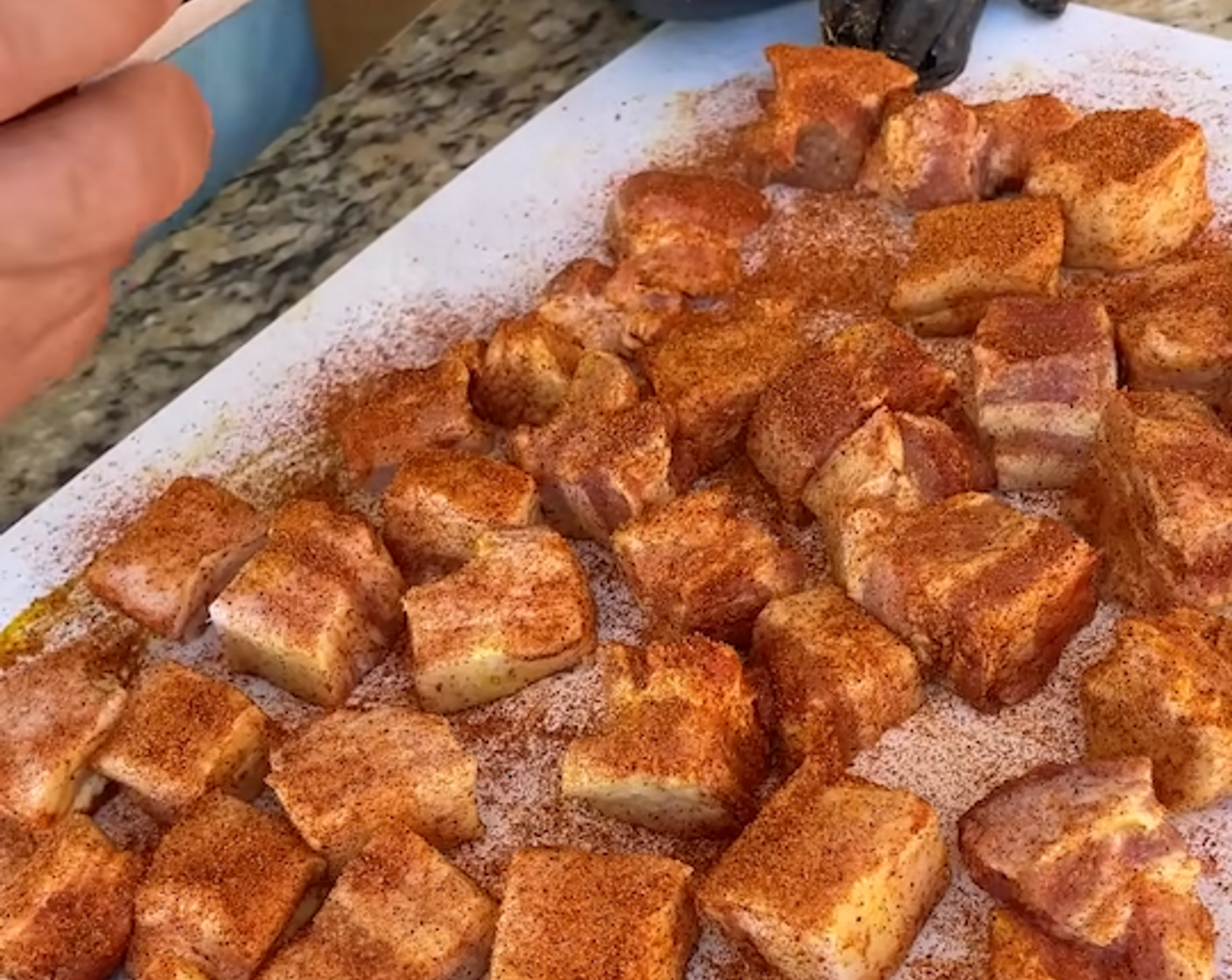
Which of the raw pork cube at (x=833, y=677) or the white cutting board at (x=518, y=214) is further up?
the white cutting board at (x=518, y=214)

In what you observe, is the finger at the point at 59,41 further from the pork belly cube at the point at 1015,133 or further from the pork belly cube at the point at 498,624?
the pork belly cube at the point at 1015,133

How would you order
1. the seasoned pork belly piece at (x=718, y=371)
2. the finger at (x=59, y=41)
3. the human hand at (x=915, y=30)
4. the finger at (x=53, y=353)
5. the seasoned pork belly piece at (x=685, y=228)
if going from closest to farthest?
the finger at (x=59, y=41)
the finger at (x=53, y=353)
the seasoned pork belly piece at (x=718, y=371)
the seasoned pork belly piece at (x=685, y=228)
the human hand at (x=915, y=30)

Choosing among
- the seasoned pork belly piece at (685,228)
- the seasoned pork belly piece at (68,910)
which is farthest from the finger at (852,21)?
the seasoned pork belly piece at (68,910)

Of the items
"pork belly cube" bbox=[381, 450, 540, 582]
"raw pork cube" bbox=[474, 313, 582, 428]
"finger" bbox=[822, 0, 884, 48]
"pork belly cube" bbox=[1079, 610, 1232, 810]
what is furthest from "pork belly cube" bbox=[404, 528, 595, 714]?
"finger" bbox=[822, 0, 884, 48]

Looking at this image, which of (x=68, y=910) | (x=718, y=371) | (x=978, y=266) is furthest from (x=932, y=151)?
(x=68, y=910)

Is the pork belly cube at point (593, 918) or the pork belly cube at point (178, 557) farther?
the pork belly cube at point (178, 557)

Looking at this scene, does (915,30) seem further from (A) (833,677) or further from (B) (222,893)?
(B) (222,893)

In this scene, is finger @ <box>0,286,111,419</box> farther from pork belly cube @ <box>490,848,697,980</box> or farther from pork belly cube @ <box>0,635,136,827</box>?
pork belly cube @ <box>490,848,697,980</box>
